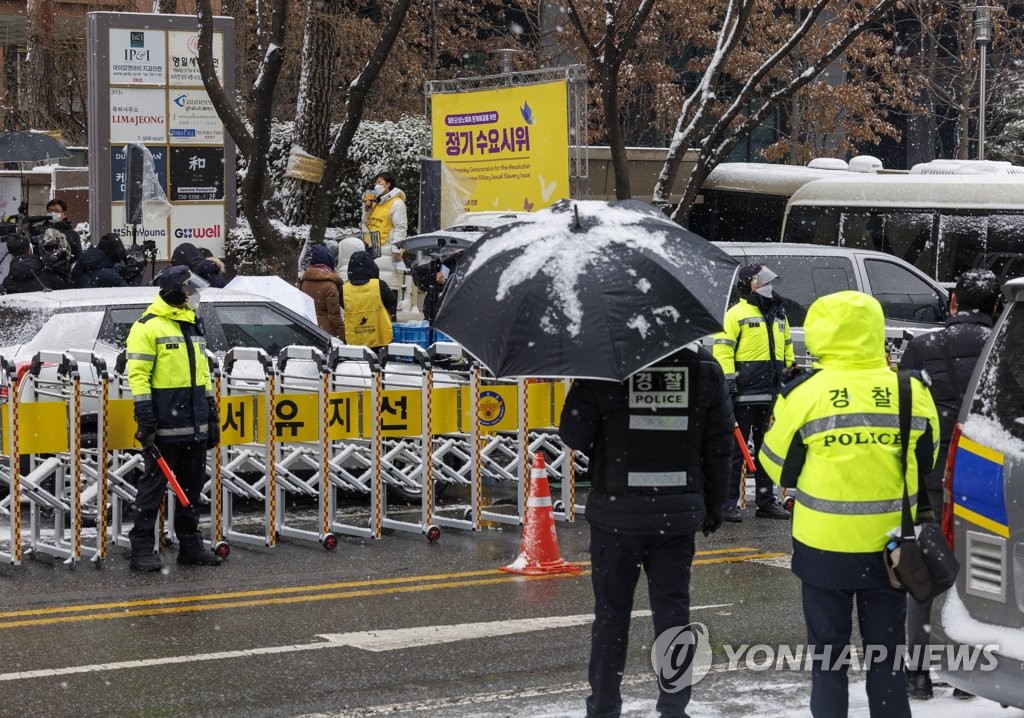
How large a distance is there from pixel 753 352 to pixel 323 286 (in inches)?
201

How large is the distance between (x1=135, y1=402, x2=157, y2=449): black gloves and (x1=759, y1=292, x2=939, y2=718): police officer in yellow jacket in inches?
204

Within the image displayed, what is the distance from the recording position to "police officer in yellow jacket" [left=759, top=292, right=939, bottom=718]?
546cm

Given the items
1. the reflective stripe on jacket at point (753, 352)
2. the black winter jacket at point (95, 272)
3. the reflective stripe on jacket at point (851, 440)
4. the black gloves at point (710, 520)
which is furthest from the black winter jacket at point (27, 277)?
the reflective stripe on jacket at point (851, 440)

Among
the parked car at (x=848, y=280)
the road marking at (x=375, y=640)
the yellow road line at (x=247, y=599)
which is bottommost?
the yellow road line at (x=247, y=599)

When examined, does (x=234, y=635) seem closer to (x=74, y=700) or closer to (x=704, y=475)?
(x=74, y=700)

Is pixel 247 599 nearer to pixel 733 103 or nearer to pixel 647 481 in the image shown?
pixel 647 481

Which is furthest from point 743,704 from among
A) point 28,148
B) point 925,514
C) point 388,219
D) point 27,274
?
point 28,148

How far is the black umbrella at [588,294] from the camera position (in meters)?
5.94

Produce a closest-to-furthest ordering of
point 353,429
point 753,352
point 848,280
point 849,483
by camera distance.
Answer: point 849,483 < point 353,429 < point 753,352 < point 848,280

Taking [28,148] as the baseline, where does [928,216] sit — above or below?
below

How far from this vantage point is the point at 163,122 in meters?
19.5

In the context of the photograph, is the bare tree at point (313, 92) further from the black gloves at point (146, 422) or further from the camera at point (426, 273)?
the black gloves at point (146, 422)

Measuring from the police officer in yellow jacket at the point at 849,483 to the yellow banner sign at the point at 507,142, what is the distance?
15.4 metres

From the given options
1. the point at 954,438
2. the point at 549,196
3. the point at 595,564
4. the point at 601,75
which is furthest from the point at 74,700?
the point at 549,196
